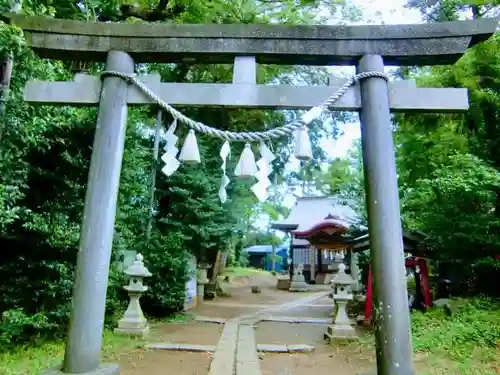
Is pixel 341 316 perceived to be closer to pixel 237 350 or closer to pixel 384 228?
pixel 237 350

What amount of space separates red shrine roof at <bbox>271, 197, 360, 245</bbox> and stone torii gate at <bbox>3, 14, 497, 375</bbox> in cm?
1847

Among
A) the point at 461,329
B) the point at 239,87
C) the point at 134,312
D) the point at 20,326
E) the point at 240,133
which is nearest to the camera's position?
the point at 240,133

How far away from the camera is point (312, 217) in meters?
29.4

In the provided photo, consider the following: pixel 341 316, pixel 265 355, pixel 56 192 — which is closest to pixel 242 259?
pixel 341 316

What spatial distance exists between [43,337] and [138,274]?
2.49 metres

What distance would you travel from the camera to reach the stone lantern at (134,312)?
313 inches

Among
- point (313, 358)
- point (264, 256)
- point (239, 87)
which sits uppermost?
point (264, 256)

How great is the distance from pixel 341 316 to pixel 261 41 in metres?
6.55

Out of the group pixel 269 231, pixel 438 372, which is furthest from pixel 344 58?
pixel 269 231

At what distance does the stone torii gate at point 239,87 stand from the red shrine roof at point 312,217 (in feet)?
60.6

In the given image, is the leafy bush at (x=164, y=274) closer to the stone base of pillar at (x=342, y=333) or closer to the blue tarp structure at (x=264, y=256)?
the stone base of pillar at (x=342, y=333)

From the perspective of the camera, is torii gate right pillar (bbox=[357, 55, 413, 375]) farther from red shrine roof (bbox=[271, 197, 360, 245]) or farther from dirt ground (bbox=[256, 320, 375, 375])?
red shrine roof (bbox=[271, 197, 360, 245])

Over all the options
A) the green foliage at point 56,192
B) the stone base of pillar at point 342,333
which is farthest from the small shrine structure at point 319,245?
the green foliage at point 56,192

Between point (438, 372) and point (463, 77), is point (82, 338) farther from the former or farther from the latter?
point (463, 77)
